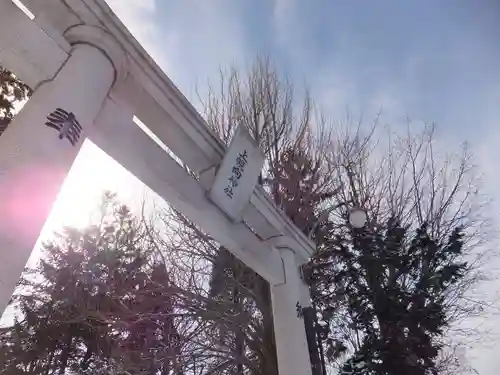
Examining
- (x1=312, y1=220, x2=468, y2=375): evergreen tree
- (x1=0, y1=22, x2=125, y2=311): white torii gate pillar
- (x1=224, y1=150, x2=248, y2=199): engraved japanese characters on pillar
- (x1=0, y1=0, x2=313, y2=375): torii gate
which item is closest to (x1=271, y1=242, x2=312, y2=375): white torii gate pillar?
(x1=0, y1=0, x2=313, y2=375): torii gate

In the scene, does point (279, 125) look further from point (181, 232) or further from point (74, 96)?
point (74, 96)

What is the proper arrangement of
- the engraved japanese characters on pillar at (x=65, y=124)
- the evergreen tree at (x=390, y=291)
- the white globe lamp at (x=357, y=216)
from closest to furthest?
the engraved japanese characters on pillar at (x=65, y=124), the white globe lamp at (x=357, y=216), the evergreen tree at (x=390, y=291)

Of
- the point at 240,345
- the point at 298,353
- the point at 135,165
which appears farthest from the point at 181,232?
the point at 135,165

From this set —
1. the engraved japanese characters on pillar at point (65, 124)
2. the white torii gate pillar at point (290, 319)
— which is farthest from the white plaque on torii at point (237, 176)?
the engraved japanese characters on pillar at point (65, 124)

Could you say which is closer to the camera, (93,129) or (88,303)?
(93,129)

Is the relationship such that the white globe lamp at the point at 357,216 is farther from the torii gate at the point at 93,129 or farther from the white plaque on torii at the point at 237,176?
the white plaque on torii at the point at 237,176

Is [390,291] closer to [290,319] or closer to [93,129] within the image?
[290,319]

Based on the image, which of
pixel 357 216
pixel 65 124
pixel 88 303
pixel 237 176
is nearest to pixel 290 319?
pixel 237 176

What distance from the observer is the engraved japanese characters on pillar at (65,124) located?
171cm

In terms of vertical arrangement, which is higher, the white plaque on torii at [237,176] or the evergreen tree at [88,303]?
the evergreen tree at [88,303]

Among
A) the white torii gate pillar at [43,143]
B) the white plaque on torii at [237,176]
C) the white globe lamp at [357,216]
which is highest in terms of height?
the white globe lamp at [357,216]

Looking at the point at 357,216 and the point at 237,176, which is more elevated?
the point at 357,216

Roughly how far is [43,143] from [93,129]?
56 cm

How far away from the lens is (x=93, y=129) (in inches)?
86.0
